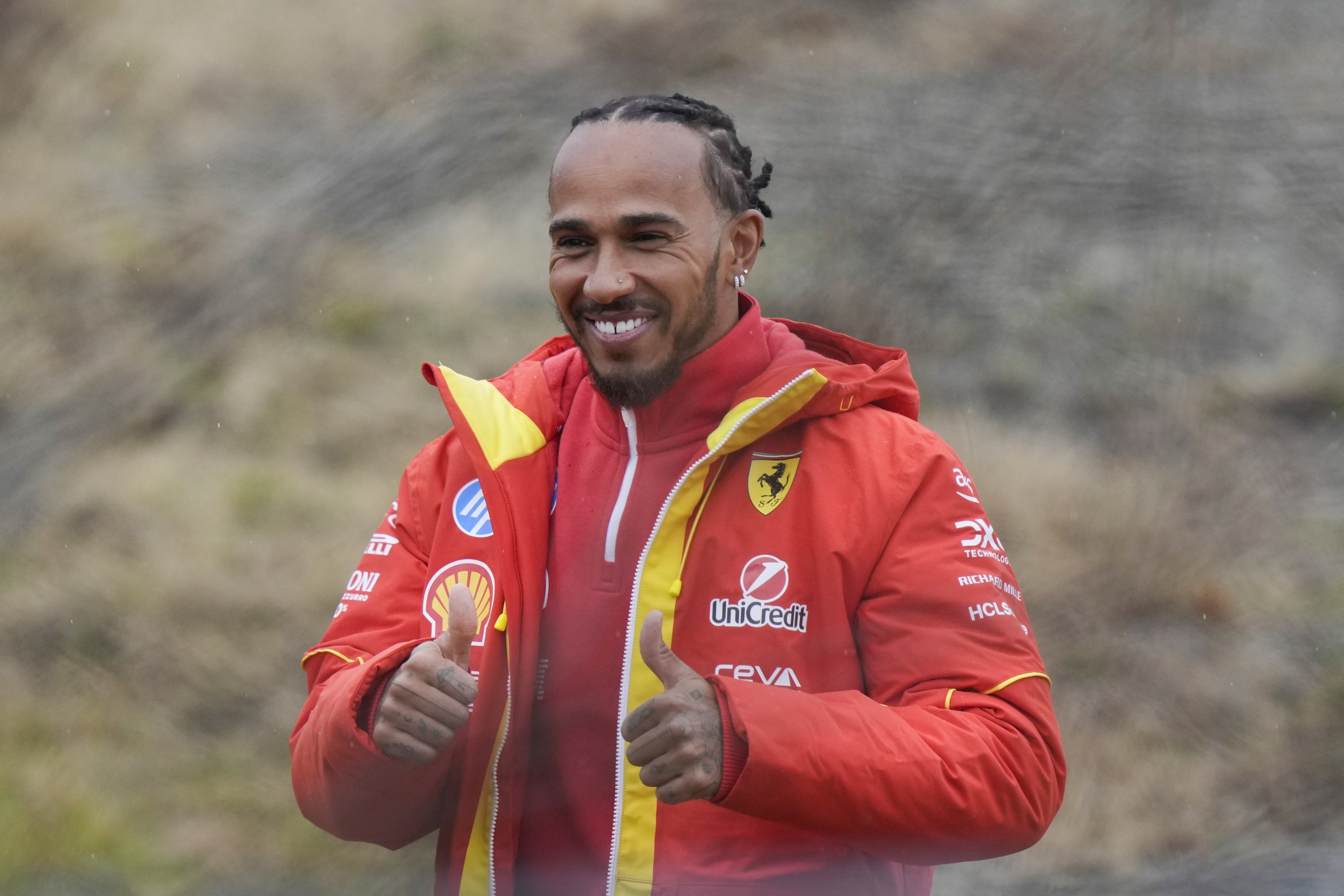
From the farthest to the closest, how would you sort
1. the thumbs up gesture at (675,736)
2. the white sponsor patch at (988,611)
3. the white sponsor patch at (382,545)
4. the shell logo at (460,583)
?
the white sponsor patch at (382,545) → the shell logo at (460,583) → the white sponsor patch at (988,611) → the thumbs up gesture at (675,736)

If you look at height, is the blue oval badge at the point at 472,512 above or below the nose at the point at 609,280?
below

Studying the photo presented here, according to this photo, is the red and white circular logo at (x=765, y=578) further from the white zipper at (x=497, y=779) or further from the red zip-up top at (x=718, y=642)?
the white zipper at (x=497, y=779)

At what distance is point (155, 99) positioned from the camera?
2291 mm

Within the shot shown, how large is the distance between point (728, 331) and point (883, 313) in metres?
0.81

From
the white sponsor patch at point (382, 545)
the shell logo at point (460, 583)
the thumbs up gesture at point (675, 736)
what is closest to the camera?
the thumbs up gesture at point (675, 736)

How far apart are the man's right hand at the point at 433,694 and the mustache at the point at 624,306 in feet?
1.33

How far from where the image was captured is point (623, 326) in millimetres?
1370

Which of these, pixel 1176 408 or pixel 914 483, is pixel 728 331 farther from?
pixel 1176 408

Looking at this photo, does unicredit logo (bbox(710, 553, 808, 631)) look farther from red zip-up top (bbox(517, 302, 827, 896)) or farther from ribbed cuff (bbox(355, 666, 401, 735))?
ribbed cuff (bbox(355, 666, 401, 735))

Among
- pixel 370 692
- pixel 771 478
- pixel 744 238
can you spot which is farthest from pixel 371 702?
pixel 744 238

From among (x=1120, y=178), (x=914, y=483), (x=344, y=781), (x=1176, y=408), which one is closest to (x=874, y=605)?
(x=914, y=483)

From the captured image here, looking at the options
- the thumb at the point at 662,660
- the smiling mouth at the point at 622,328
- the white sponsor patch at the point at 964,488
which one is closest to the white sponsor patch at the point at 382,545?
the smiling mouth at the point at 622,328

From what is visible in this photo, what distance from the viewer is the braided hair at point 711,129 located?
141cm

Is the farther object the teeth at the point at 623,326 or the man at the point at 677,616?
the teeth at the point at 623,326
